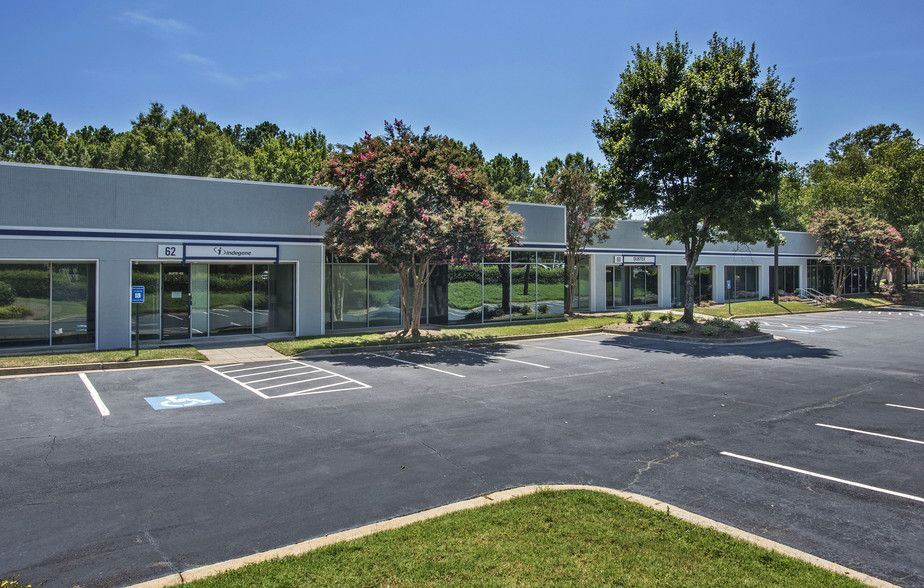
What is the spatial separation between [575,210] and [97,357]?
22.0 m

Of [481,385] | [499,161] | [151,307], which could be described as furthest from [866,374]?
[499,161]

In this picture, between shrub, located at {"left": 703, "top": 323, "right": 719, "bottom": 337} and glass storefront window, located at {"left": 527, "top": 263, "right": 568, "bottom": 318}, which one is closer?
shrub, located at {"left": 703, "top": 323, "right": 719, "bottom": 337}

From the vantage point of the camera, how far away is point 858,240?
40.6m

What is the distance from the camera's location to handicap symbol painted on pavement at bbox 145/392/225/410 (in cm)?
1084

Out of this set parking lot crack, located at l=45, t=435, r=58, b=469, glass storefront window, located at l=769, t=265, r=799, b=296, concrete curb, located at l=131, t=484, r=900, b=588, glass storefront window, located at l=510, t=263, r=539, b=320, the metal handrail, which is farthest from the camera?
glass storefront window, located at l=769, t=265, r=799, b=296

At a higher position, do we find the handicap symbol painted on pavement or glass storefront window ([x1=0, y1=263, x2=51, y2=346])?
glass storefront window ([x1=0, y1=263, x2=51, y2=346])

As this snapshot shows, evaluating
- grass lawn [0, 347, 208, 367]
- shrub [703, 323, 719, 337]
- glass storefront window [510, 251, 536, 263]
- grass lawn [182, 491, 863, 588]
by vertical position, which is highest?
glass storefront window [510, 251, 536, 263]

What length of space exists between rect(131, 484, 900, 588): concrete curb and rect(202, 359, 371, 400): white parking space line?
6780 mm

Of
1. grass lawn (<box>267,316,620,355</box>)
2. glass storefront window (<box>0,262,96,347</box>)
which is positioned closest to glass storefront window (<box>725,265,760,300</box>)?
grass lawn (<box>267,316,620,355</box>)

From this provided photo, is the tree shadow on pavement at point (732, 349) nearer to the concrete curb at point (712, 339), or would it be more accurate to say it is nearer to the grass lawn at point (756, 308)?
the concrete curb at point (712, 339)

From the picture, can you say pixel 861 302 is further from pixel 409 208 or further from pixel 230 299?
pixel 230 299

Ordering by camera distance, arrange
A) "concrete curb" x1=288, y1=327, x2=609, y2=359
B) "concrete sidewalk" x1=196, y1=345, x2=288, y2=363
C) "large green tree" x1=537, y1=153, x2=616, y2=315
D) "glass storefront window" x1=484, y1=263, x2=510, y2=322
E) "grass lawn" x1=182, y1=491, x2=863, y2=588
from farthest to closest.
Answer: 1. "large green tree" x1=537, y1=153, x2=616, y2=315
2. "glass storefront window" x1=484, y1=263, x2=510, y2=322
3. "concrete curb" x1=288, y1=327, x2=609, y2=359
4. "concrete sidewalk" x1=196, y1=345, x2=288, y2=363
5. "grass lawn" x1=182, y1=491, x2=863, y2=588

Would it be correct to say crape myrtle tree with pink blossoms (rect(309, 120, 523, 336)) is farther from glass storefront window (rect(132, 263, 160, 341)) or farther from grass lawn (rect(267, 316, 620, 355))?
glass storefront window (rect(132, 263, 160, 341))

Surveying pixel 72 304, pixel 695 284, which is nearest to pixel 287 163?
pixel 72 304
